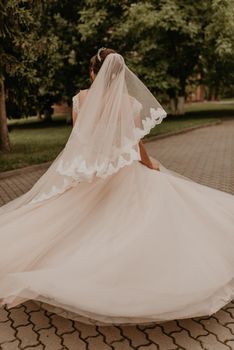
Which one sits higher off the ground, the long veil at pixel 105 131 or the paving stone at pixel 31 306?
the long veil at pixel 105 131

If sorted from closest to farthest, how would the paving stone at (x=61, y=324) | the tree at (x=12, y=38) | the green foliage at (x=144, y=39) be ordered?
the paving stone at (x=61, y=324), the tree at (x=12, y=38), the green foliage at (x=144, y=39)

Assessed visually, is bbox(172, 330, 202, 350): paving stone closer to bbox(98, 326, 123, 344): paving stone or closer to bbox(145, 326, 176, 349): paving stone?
bbox(145, 326, 176, 349): paving stone

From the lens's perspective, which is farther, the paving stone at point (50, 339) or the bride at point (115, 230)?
the paving stone at point (50, 339)

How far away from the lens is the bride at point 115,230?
126 inches

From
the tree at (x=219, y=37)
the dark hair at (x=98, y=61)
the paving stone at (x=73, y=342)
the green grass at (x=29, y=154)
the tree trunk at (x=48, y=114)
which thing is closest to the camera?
the paving stone at (x=73, y=342)

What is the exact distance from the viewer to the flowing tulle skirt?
3193mm

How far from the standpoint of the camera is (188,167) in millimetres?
11234

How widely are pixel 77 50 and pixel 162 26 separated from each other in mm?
5976

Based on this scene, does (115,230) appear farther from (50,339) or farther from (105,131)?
(50,339)

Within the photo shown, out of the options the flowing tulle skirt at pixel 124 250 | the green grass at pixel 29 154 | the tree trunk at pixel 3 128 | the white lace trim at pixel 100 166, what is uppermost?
the white lace trim at pixel 100 166

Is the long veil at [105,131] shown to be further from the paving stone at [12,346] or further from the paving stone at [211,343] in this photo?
the paving stone at [211,343]

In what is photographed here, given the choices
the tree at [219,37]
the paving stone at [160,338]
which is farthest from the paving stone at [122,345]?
the tree at [219,37]

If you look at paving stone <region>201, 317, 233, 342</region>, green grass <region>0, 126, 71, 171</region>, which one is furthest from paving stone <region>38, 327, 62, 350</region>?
green grass <region>0, 126, 71, 171</region>

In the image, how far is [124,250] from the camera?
3.44 m
